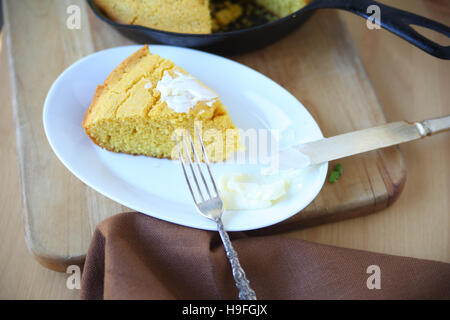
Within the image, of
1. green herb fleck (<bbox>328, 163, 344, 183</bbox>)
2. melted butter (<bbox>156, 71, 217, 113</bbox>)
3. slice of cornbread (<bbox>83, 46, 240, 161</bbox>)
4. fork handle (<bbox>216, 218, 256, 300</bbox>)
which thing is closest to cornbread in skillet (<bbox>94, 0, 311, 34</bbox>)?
slice of cornbread (<bbox>83, 46, 240, 161</bbox>)

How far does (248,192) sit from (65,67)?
45.5 inches

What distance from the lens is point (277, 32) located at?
2082mm

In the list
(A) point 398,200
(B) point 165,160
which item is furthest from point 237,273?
(A) point 398,200

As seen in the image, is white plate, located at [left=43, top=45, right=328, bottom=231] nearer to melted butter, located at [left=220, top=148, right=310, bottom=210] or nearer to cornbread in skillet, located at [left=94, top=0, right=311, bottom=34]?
melted butter, located at [left=220, top=148, right=310, bottom=210]

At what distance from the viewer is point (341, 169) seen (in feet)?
6.12

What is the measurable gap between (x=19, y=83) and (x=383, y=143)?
1.68 m

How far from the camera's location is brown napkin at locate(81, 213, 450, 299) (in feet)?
5.12

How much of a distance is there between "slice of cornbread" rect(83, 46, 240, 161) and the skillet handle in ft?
2.43

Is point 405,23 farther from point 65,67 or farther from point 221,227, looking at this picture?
point 65,67

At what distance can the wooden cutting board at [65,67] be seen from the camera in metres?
1.73

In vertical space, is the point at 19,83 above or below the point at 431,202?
above

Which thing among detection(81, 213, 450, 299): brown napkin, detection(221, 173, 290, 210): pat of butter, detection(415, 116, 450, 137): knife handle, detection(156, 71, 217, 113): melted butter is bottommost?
detection(81, 213, 450, 299): brown napkin
